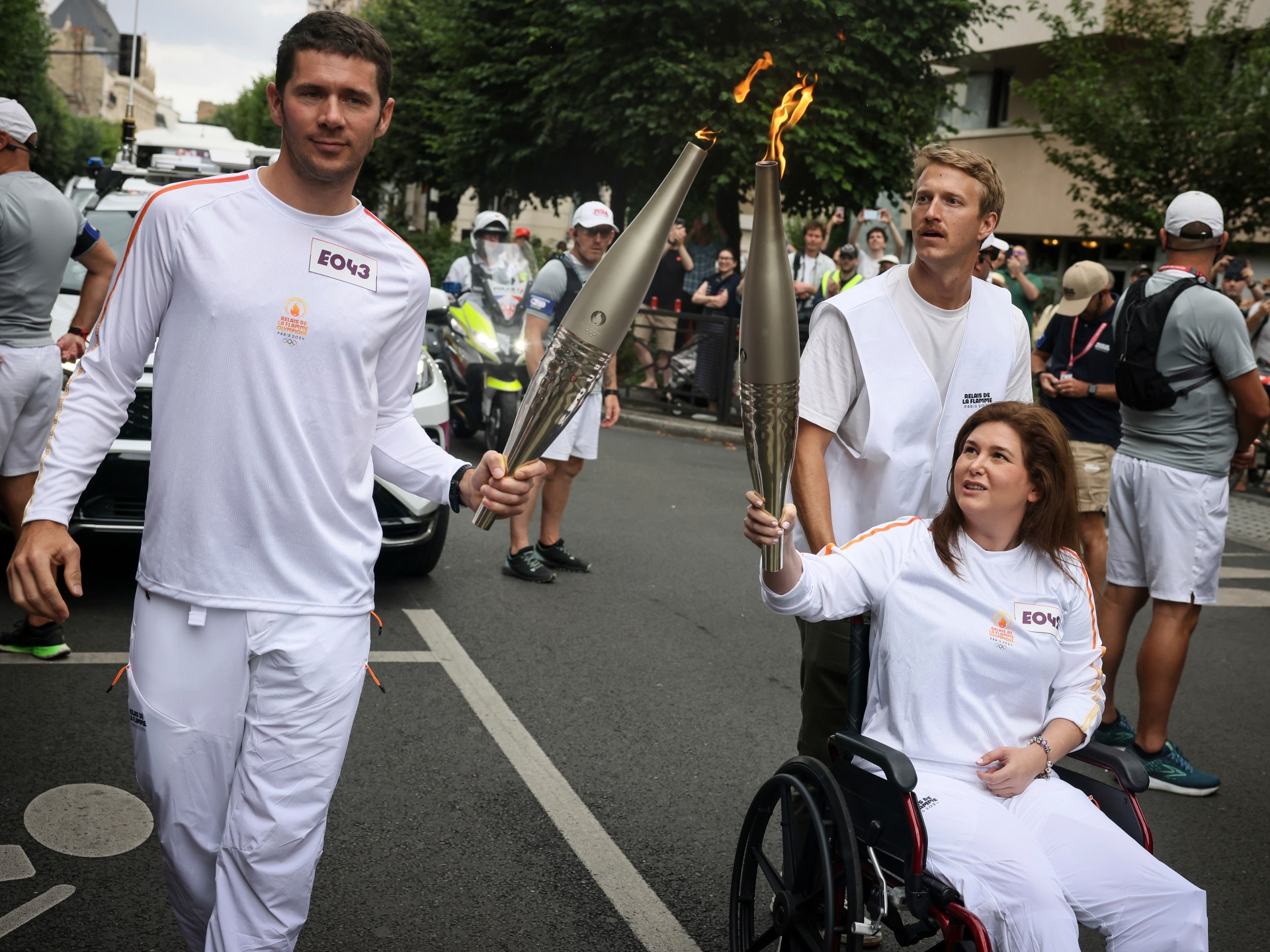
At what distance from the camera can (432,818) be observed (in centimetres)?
417

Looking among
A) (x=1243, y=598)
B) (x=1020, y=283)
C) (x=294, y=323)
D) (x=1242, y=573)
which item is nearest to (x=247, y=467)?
(x=294, y=323)

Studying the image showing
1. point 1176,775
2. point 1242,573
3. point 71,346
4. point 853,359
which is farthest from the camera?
point 1242,573

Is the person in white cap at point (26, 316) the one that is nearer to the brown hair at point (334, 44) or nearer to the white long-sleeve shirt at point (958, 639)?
the brown hair at point (334, 44)

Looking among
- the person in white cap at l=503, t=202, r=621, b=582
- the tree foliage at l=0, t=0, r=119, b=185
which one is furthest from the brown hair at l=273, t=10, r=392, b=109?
the tree foliage at l=0, t=0, r=119, b=185

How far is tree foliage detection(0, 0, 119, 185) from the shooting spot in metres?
40.2

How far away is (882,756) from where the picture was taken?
277 cm

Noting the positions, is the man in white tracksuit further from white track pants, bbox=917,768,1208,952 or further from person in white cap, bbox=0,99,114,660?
person in white cap, bbox=0,99,114,660

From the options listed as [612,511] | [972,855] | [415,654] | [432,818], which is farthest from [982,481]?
[612,511]

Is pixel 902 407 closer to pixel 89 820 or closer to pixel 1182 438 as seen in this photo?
pixel 1182 438

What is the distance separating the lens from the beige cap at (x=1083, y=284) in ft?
22.8

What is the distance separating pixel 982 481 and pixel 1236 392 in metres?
2.39

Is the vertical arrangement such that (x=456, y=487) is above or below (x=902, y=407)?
below

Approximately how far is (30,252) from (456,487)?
3138mm

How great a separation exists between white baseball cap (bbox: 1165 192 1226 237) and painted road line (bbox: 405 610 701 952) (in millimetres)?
3220
